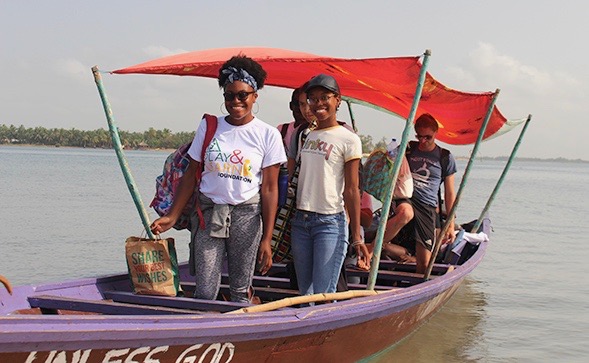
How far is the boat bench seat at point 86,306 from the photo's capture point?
12.9 feet

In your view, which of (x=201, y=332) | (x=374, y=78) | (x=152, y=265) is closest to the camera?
(x=201, y=332)

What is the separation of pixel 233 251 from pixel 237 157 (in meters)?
0.59

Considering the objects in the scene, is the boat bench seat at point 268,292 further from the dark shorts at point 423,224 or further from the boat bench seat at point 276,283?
the dark shorts at point 423,224

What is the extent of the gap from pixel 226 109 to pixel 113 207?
1592cm

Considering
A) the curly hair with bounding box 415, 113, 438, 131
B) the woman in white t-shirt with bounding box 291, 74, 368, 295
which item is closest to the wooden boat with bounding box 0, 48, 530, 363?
the curly hair with bounding box 415, 113, 438, 131

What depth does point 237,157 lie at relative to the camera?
3.80 metres

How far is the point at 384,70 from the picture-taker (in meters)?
4.50

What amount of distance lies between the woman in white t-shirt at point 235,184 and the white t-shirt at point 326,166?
19 centimetres

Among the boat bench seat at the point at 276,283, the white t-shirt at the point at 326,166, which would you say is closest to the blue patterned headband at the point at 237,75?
the white t-shirt at the point at 326,166

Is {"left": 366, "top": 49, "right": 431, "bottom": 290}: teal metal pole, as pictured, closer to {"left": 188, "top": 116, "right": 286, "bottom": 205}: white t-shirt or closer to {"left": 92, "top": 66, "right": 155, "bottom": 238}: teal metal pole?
{"left": 188, "top": 116, "right": 286, "bottom": 205}: white t-shirt

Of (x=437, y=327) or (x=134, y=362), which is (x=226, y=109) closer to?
(x=134, y=362)

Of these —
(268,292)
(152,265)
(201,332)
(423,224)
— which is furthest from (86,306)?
(423,224)

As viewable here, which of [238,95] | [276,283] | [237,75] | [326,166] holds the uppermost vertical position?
[237,75]

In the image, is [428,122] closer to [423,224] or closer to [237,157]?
[423,224]
